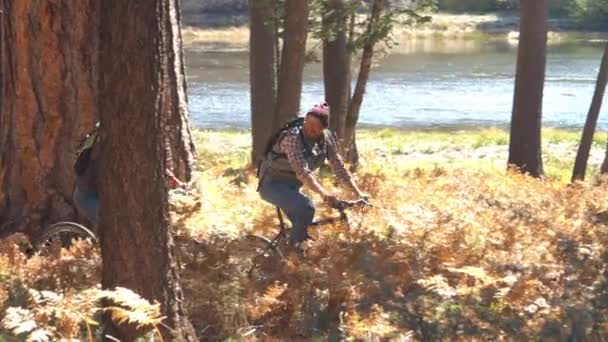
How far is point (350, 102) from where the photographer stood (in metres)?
17.0

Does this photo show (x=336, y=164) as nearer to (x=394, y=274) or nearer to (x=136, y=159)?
(x=394, y=274)

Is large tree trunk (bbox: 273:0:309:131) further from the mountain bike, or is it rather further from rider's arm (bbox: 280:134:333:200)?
rider's arm (bbox: 280:134:333:200)

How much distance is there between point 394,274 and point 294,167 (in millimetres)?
1040

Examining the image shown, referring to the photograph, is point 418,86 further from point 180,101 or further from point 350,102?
point 180,101

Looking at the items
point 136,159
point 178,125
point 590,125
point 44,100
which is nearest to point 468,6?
point 590,125

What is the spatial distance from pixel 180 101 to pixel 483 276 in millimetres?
3956

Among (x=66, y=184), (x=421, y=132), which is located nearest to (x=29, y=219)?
(x=66, y=184)

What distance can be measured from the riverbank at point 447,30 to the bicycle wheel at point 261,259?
5220cm

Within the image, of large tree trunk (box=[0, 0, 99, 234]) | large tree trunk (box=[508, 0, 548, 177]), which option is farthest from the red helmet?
large tree trunk (box=[508, 0, 548, 177])

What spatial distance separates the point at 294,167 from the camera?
7.54 m

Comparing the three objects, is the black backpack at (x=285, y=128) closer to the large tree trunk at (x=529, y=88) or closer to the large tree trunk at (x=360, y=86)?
the large tree trunk at (x=360, y=86)

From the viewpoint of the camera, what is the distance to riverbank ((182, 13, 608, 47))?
61875 millimetres

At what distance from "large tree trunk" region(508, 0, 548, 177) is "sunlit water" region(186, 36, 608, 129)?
586 inches

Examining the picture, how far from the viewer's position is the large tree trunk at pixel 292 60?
13375 millimetres
